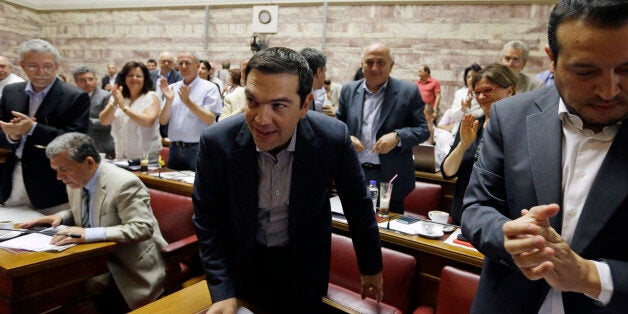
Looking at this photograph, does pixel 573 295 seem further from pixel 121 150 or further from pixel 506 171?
pixel 121 150

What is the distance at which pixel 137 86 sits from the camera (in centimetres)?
364

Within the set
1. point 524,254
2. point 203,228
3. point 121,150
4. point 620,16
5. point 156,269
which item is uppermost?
point 620,16

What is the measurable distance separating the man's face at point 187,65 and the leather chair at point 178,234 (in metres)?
1.43

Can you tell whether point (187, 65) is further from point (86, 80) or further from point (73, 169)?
point (73, 169)

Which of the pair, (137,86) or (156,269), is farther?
(137,86)

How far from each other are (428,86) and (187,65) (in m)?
4.26

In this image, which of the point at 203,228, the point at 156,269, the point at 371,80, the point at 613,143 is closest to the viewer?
the point at 613,143

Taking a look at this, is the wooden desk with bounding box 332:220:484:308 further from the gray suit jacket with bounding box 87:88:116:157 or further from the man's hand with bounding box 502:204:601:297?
the gray suit jacket with bounding box 87:88:116:157

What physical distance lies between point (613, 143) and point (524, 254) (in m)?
0.34

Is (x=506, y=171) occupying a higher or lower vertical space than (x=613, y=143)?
lower

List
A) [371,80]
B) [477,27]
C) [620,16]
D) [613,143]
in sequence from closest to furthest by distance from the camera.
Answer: [620,16] → [613,143] → [371,80] → [477,27]

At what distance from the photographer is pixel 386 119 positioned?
2.78 m

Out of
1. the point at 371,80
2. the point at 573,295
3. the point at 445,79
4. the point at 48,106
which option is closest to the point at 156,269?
the point at 48,106

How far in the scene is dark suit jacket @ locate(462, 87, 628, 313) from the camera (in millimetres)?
851
